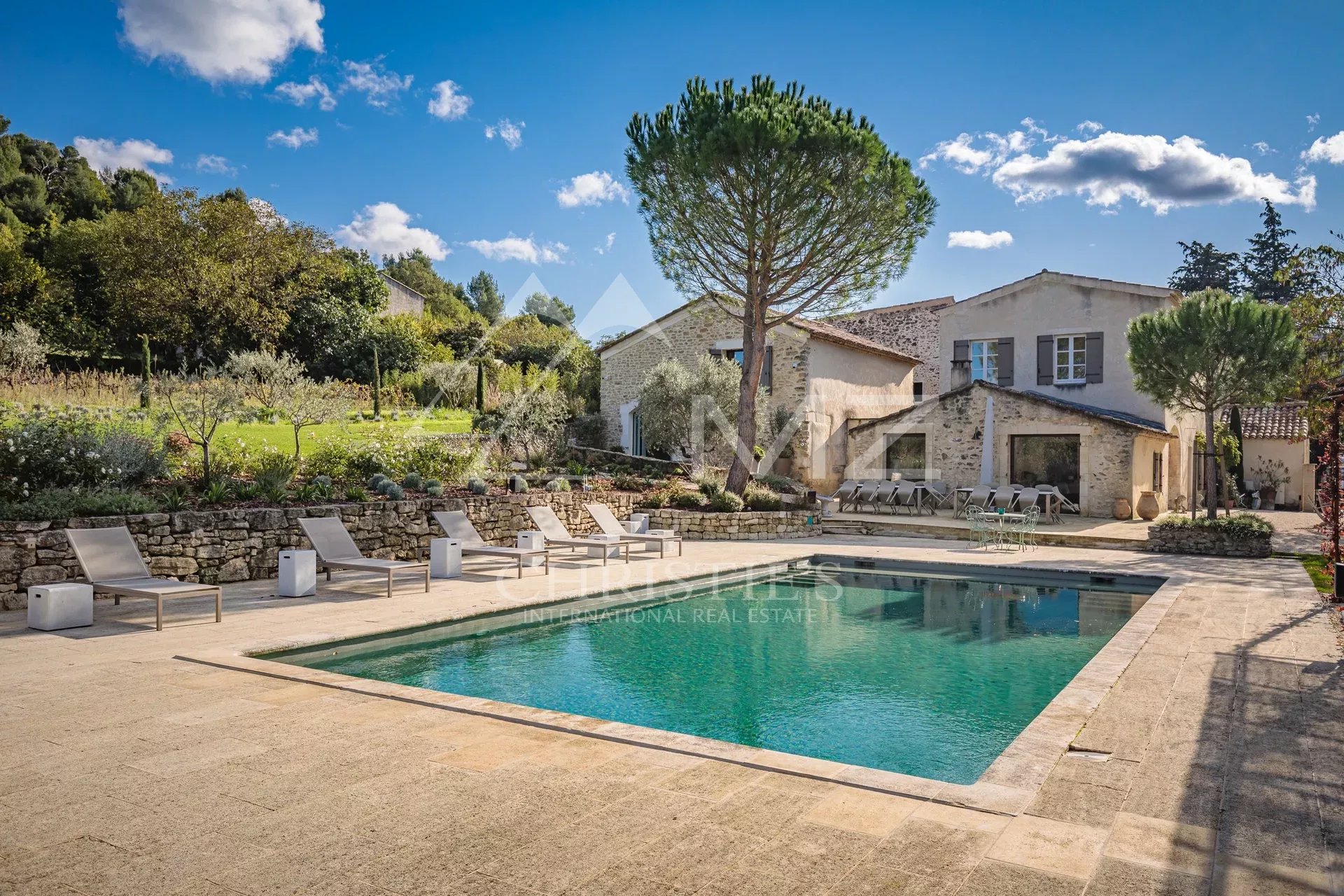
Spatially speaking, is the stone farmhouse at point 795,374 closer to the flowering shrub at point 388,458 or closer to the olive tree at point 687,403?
the olive tree at point 687,403

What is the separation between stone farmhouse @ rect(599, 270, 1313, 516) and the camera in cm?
1964

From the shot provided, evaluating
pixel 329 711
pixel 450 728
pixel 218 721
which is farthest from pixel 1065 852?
pixel 218 721

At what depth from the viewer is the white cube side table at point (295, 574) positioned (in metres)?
9.04

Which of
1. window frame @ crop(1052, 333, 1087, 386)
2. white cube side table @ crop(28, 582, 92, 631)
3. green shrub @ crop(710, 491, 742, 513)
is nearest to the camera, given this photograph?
white cube side table @ crop(28, 582, 92, 631)

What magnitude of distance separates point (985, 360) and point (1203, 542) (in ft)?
32.8

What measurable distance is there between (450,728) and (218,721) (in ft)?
4.36

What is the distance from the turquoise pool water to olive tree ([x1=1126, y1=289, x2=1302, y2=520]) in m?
6.85

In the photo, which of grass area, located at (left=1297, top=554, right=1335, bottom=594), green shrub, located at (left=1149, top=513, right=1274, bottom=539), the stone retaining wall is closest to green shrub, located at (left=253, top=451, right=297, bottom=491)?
grass area, located at (left=1297, top=554, right=1335, bottom=594)

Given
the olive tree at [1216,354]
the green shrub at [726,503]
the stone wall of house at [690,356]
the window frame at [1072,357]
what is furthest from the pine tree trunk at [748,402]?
the window frame at [1072,357]

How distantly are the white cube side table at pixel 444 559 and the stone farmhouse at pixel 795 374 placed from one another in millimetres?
11994

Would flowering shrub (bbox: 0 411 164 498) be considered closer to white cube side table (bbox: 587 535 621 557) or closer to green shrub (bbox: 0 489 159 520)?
green shrub (bbox: 0 489 159 520)

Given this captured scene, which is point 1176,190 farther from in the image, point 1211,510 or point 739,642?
point 739,642

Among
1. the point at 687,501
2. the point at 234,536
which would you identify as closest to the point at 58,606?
the point at 234,536

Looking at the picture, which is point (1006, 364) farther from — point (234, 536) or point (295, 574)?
point (234, 536)
